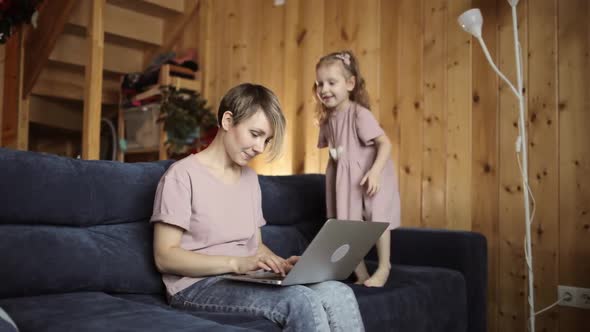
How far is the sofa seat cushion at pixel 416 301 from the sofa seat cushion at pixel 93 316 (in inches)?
21.7

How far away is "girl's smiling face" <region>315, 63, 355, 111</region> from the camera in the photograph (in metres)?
2.05

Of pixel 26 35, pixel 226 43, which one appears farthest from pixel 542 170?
pixel 26 35

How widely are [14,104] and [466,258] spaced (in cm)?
338

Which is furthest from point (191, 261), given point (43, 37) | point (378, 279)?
point (43, 37)

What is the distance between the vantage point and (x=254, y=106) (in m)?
1.51

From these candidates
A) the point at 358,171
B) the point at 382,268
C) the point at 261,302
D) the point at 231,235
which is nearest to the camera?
the point at 261,302

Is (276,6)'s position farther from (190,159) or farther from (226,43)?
(190,159)

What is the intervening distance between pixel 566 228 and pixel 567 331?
1.39ft

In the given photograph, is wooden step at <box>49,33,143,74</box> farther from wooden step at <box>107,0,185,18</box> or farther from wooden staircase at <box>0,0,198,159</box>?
wooden step at <box>107,0,185,18</box>

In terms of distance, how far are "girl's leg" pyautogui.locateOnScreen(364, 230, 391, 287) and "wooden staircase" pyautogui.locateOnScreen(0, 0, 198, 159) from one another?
2300 millimetres

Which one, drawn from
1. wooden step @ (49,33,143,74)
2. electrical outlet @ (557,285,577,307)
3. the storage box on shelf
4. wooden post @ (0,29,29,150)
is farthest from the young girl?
wooden post @ (0,29,29,150)

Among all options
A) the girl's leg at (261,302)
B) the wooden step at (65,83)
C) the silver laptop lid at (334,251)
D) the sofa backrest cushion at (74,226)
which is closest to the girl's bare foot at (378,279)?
the silver laptop lid at (334,251)

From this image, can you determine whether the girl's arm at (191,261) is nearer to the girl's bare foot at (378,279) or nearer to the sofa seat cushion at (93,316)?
the sofa seat cushion at (93,316)

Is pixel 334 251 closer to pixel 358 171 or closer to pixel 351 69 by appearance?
pixel 358 171
